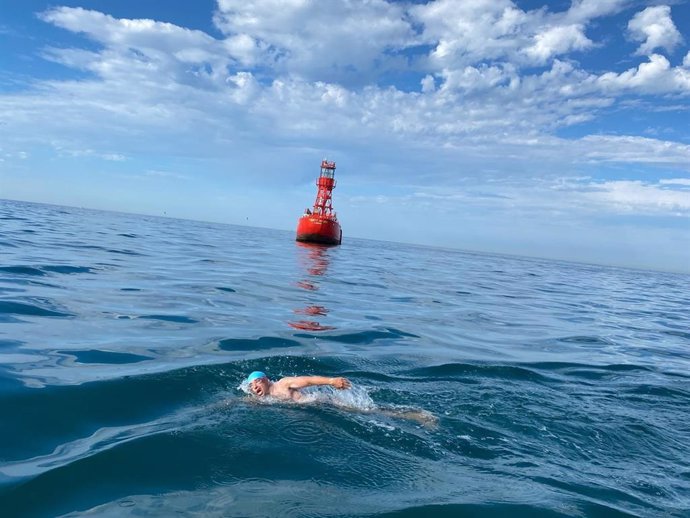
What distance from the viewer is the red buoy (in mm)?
51938

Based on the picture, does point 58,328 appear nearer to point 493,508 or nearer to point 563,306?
point 493,508

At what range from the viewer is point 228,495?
455 cm

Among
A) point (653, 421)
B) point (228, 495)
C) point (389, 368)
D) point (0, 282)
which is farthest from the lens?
point (0, 282)

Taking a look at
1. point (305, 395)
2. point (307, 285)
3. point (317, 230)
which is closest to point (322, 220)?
point (317, 230)

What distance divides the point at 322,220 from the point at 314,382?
45084 millimetres

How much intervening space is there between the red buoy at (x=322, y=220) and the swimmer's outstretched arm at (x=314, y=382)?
44759 millimetres

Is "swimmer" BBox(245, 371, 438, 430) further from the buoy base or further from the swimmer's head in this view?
the buoy base

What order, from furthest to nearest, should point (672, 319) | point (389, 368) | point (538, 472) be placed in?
point (672, 319) < point (389, 368) < point (538, 472)

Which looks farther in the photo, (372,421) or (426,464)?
(372,421)

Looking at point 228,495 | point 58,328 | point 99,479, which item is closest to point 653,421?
point 228,495

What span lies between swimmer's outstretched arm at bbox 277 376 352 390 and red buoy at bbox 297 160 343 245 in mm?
Result: 44759

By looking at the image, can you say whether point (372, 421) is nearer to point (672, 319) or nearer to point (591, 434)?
point (591, 434)

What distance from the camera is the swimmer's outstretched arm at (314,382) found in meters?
6.70

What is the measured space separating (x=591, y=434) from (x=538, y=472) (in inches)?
68.0
